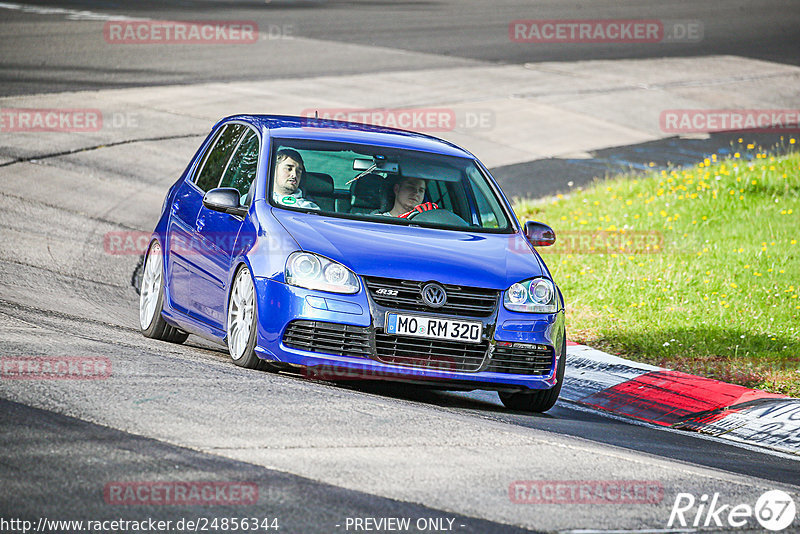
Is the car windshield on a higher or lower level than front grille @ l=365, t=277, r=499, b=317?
higher

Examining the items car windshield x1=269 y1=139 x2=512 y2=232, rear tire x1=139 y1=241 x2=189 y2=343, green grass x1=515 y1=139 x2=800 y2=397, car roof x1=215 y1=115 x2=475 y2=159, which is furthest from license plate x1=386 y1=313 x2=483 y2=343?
green grass x1=515 y1=139 x2=800 y2=397

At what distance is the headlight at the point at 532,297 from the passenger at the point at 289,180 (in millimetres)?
1466

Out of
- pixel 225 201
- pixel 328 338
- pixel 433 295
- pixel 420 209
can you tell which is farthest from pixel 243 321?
pixel 420 209

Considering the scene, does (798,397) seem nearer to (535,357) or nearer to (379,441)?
(535,357)

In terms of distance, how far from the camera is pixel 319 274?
720 cm

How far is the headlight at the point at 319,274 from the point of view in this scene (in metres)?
7.15

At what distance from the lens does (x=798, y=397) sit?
9266 millimetres

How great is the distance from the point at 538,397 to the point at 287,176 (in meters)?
2.21

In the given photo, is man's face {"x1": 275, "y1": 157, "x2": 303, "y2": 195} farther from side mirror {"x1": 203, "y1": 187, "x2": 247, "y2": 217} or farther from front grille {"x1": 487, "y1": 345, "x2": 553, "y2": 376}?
front grille {"x1": 487, "y1": 345, "x2": 553, "y2": 376}

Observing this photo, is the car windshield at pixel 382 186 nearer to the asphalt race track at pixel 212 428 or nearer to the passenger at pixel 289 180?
the passenger at pixel 289 180

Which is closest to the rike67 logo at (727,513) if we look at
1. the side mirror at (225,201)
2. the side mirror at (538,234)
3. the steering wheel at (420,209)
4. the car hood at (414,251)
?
→ the car hood at (414,251)

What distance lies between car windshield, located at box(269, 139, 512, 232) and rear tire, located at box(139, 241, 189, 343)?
1.41 metres

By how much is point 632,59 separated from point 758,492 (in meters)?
24.5

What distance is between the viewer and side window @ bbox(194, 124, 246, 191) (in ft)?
29.4
